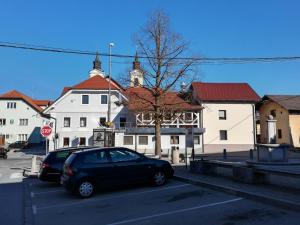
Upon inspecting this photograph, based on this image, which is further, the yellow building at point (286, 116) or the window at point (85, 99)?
the window at point (85, 99)

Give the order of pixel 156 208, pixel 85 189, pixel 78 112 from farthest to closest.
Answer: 1. pixel 78 112
2. pixel 85 189
3. pixel 156 208

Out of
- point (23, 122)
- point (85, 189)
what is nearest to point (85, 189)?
point (85, 189)

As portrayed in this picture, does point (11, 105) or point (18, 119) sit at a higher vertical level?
point (11, 105)

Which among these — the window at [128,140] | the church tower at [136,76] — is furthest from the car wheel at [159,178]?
the window at [128,140]

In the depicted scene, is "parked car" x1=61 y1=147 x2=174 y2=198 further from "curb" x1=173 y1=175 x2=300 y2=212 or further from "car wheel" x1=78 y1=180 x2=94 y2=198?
"curb" x1=173 y1=175 x2=300 y2=212

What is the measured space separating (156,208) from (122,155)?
3.25 m

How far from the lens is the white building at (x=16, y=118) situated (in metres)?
68.9

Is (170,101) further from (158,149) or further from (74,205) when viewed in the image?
(74,205)

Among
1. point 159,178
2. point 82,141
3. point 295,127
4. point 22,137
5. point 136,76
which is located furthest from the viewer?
point 22,137

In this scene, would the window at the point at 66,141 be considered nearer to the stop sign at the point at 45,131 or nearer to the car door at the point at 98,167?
the stop sign at the point at 45,131

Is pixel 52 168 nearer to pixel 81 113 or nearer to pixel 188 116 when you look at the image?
pixel 81 113

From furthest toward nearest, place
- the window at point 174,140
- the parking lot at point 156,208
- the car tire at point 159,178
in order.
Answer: the window at point 174,140
the car tire at point 159,178
the parking lot at point 156,208

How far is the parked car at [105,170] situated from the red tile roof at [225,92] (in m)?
36.4

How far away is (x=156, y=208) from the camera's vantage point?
9273 millimetres
